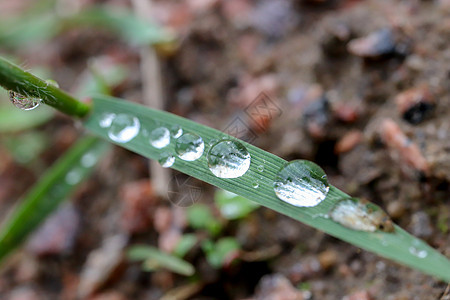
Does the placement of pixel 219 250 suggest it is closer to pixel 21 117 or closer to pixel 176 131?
pixel 176 131

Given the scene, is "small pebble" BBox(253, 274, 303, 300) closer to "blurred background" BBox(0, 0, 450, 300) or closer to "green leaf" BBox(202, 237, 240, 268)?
"blurred background" BBox(0, 0, 450, 300)

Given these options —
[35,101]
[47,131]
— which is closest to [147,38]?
[47,131]

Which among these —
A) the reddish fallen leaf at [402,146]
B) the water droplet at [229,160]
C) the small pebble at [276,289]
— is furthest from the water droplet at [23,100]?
the reddish fallen leaf at [402,146]

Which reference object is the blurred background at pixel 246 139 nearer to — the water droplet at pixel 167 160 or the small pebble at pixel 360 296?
the small pebble at pixel 360 296

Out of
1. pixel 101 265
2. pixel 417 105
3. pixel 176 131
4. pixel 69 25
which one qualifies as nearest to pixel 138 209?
pixel 101 265

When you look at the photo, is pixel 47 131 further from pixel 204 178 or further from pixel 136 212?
pixel 204 178
